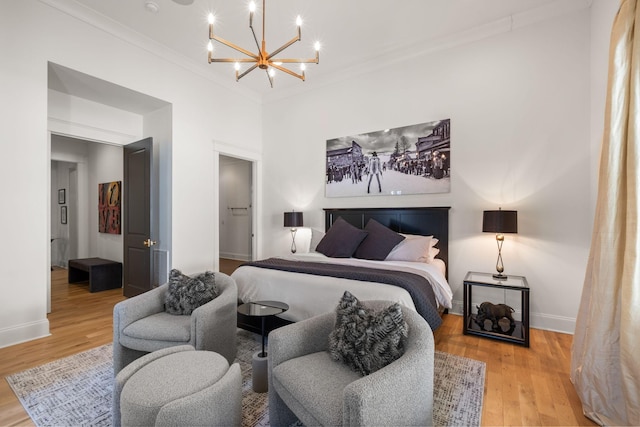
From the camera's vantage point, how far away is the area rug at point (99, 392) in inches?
72.9

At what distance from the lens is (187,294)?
2449 millimetres

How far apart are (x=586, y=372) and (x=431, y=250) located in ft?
6.08

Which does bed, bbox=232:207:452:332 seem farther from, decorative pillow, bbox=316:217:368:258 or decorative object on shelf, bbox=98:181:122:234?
decorative object on shelf, bbox=98:181:122:234

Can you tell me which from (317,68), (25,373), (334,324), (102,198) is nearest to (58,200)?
(102,198)

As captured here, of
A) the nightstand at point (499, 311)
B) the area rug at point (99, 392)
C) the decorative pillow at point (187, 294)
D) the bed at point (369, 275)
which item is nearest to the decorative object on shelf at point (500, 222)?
the nightstand at point (499, 311)

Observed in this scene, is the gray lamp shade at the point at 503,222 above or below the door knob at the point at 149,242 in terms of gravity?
above

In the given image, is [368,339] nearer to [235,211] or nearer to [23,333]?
[23,333]

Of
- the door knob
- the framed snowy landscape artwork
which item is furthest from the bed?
the door knob

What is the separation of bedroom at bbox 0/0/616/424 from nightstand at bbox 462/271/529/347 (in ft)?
0.79

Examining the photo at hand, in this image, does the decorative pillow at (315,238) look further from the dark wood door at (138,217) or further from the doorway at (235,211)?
the doorway at (235,211)

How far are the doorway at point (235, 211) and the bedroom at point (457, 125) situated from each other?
2.80 metres

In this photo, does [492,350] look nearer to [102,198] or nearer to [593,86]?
[593,86]

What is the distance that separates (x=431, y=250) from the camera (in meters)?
3.65

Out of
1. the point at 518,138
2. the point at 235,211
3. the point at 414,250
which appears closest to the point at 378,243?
the point at 414,250
